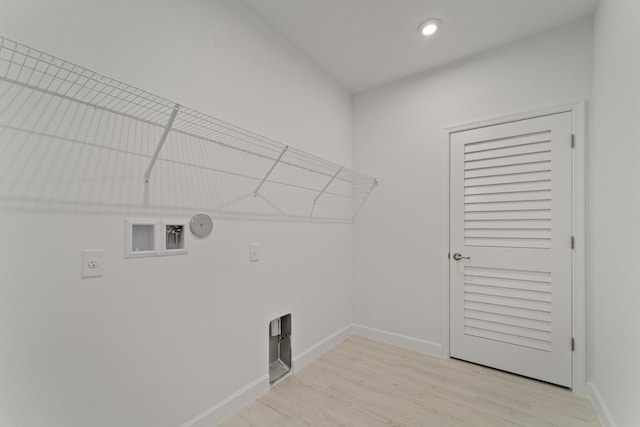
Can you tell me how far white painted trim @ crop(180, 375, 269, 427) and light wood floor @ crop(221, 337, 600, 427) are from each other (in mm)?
39

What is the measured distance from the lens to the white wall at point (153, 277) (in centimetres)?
104

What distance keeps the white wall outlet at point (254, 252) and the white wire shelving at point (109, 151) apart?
0.69ft

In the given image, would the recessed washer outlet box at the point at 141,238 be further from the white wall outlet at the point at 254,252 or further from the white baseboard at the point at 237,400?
the white baseboard at the point at 237,400

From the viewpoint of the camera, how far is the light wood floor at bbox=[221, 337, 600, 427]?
1671 mm

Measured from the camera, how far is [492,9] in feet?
6.20

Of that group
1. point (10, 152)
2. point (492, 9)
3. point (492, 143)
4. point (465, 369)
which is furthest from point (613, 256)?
point (10, 152)

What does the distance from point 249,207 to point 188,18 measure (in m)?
1.11

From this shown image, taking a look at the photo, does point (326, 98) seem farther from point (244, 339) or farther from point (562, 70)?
point (244, 339)

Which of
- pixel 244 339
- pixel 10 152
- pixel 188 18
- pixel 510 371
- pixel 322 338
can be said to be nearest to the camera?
pixel 10 152

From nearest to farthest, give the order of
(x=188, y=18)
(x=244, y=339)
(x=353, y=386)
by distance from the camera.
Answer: (x=188, y=18) → (x=244, y=339) → (x=353, y=386)

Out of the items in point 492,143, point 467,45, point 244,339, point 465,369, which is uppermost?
point 467,45

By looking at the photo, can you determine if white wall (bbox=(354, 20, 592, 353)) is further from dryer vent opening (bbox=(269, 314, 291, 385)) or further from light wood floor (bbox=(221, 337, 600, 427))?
dryer vent opening (bbox=(269, 314, 291, 385))

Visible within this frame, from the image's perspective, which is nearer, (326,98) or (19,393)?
(19,393)

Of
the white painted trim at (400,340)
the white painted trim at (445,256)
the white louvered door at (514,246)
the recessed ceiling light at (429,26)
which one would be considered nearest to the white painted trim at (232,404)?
the white painted trim at (400,340)
